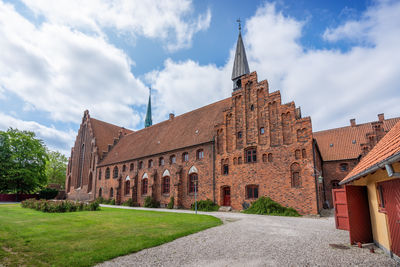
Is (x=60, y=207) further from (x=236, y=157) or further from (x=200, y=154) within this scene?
(x=236, y=157)

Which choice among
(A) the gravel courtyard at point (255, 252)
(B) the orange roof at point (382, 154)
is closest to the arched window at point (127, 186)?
(A) the gravel courtyard at point (255, 252)

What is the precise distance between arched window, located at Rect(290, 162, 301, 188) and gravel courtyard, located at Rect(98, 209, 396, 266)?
25.7 feet

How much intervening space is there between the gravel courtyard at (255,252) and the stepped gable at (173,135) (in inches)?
570

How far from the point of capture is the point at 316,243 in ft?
26.4

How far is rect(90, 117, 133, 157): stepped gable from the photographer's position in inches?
1578

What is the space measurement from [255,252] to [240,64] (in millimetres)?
24971

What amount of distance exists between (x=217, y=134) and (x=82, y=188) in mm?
29339

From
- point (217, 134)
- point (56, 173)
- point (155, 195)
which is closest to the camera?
point (217, 134)

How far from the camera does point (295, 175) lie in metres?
17.5

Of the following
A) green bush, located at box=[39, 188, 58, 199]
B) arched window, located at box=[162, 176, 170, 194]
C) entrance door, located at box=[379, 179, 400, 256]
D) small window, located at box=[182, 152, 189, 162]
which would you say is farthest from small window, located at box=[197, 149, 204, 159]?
green bush, located at box=[39, 188, 58, 199]

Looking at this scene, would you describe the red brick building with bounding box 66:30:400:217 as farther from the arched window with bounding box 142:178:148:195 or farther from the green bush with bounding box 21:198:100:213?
the green bush with bounding box 21:198:100:213

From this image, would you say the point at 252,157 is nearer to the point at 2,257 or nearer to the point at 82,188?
the point at 2,257

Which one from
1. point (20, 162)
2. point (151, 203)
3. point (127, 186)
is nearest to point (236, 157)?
point (151, 203)

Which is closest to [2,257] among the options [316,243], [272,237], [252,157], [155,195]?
[272,237]
